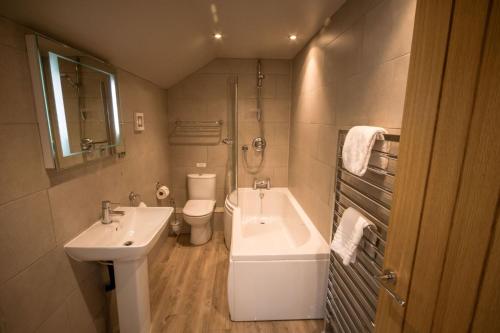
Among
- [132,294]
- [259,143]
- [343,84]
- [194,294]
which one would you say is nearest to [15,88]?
[132,294]

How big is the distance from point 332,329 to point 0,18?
262 cm

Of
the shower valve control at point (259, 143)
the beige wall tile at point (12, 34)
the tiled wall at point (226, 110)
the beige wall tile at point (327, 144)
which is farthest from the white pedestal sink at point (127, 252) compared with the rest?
the shower valve control at point (259, 143)

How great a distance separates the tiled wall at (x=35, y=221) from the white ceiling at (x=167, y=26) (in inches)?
7.5

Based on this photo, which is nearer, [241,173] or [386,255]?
[386,255]

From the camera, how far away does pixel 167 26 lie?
5.20 ft

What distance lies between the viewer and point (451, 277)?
0.57 m

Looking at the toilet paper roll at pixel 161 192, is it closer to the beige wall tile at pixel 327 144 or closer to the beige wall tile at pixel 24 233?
the beige wall tile at pixel 24 233

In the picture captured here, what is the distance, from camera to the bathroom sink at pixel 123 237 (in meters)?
1.26

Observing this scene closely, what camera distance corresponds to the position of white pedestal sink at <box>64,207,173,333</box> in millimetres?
1272

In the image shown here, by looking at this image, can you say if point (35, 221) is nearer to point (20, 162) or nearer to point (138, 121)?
point (20, 162)

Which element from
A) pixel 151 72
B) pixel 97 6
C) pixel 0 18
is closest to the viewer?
pixel 0 18

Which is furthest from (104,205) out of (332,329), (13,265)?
(332,329)

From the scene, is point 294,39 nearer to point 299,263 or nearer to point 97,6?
point 97,6

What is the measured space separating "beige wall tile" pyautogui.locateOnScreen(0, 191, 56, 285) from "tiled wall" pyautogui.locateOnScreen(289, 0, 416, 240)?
175 centimetres
